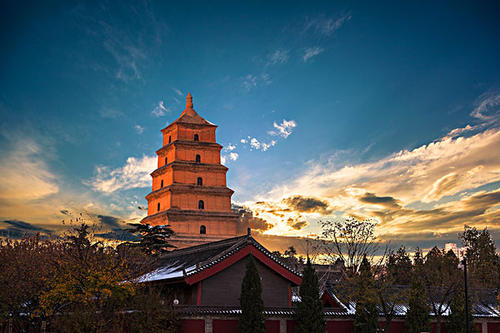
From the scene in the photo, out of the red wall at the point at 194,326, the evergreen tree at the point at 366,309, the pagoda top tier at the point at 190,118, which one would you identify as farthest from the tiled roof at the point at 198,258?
the pagoda top tier at the point at 190,118

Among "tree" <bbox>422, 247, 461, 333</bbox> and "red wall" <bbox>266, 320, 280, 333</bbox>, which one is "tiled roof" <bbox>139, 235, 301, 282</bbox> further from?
"tree" <bbox>422, 247, 461, 333</bbox>

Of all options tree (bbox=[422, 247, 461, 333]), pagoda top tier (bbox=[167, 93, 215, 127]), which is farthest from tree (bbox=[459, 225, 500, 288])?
pagoda top tier (bbox=[167, 93, 215, 127])

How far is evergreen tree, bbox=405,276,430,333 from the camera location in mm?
29438

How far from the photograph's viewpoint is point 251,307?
2331cm

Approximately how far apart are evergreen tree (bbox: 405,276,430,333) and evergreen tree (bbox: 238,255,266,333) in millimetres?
→ 10805

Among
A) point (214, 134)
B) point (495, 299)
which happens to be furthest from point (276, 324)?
point (214, 134)

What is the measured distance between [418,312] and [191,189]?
116ft

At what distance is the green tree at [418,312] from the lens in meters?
29.4

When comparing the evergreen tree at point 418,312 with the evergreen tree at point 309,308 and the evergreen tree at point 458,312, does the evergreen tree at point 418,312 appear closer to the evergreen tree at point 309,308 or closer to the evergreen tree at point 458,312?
the evergreen tree at point 458,312

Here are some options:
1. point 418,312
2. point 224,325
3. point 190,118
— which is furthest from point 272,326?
point 190,118

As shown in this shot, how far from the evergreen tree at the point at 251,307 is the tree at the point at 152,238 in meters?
28.4

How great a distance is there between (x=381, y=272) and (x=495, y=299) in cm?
1000

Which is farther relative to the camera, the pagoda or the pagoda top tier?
the pagoda top tier

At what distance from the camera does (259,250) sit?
87.1 feet
